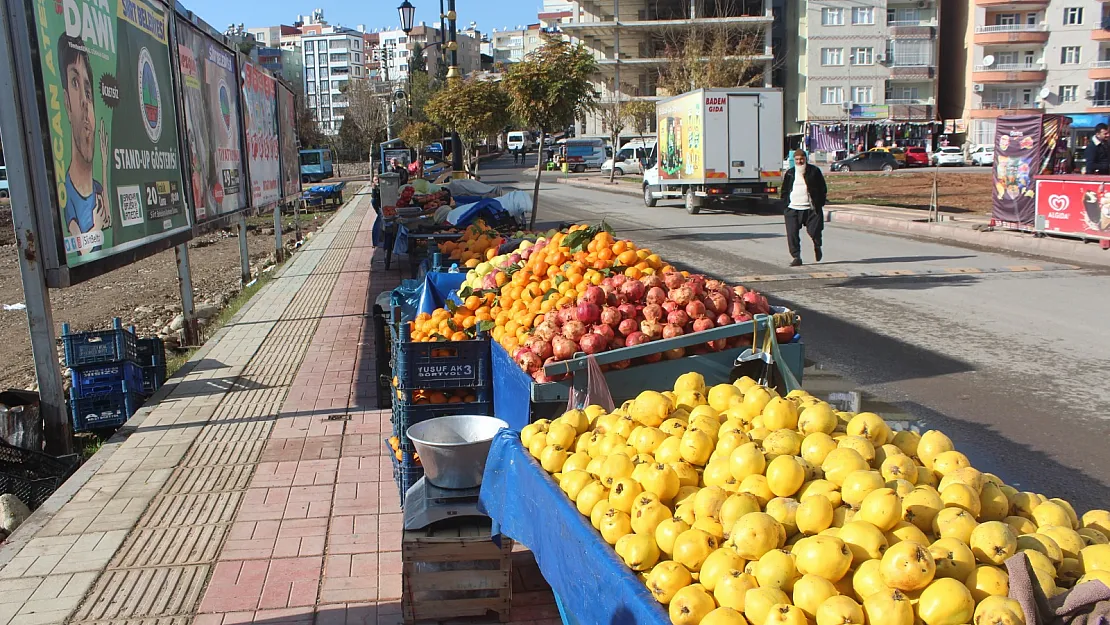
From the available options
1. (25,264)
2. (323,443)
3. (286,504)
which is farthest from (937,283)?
(25,264)

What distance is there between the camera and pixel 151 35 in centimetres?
782

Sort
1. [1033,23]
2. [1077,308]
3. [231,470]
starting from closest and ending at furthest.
Answer: [231,470], [1077,308], [1033,23]

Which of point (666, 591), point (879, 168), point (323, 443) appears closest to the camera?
point (666, 591)

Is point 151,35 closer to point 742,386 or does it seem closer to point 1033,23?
point 742,386

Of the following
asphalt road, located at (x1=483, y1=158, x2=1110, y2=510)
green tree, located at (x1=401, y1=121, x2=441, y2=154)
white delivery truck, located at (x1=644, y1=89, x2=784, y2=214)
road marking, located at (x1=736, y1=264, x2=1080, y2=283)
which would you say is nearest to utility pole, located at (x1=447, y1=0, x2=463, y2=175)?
white delivery truck, located at (x1=644, y1=89, x2=784, y2=214)

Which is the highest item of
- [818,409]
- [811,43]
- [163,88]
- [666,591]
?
[811,43]

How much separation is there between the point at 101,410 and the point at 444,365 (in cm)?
438

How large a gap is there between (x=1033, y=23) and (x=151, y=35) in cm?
7841

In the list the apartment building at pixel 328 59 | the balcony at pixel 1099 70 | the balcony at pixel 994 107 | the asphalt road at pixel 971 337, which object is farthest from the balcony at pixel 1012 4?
the apartment building at pixel 328 59

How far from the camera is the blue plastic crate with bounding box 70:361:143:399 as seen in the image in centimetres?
754

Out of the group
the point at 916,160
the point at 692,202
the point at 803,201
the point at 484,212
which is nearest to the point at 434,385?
the point at 484,212

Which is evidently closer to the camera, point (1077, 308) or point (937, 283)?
point (1077, 308)

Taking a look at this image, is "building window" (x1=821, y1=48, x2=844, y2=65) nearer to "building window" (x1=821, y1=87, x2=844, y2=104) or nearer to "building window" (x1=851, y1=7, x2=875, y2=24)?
"building window" (x1=821, y1=87, x2=844, y2=104)

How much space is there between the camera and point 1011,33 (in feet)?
224
